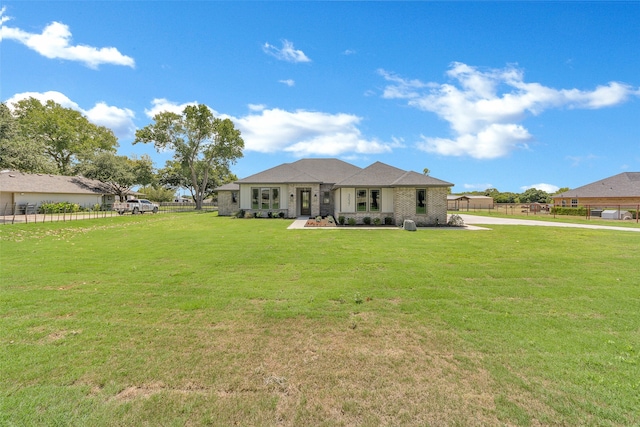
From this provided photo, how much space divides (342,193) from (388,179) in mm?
3253

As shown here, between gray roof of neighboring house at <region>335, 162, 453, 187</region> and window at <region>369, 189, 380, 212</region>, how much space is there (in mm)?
655

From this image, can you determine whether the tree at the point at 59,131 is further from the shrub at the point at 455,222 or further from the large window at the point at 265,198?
the shrub at the point at 455,222

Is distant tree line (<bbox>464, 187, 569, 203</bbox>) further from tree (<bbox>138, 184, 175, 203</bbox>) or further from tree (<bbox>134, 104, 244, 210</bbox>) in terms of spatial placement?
tree (<bbox>138, 184, 175, 203</bbox>)

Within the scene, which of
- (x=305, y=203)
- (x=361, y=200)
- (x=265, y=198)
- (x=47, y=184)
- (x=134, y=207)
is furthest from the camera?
(x=47, y=184)

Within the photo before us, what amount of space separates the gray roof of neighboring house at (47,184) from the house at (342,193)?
18149 millimetres

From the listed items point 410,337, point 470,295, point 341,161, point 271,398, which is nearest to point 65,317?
point 271,398

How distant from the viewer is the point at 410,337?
3789 millimetres

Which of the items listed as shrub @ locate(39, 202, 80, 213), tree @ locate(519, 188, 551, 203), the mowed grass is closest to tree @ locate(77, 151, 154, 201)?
shrub @ locate(39, 202, 80, 213)

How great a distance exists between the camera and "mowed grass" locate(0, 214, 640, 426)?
8.25ft

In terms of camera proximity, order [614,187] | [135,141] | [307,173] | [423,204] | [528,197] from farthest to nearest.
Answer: [528,197], [135,141], [614,187], [307,173], [423,204]

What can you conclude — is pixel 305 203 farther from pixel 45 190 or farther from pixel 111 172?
pixel 111 172

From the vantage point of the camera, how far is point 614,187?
108 ft

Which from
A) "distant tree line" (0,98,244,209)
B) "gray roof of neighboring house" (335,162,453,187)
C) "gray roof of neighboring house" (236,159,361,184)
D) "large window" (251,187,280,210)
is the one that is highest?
"distant tree line" (0,98,244,209)

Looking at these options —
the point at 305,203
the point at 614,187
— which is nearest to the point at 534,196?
the point at 614,187
